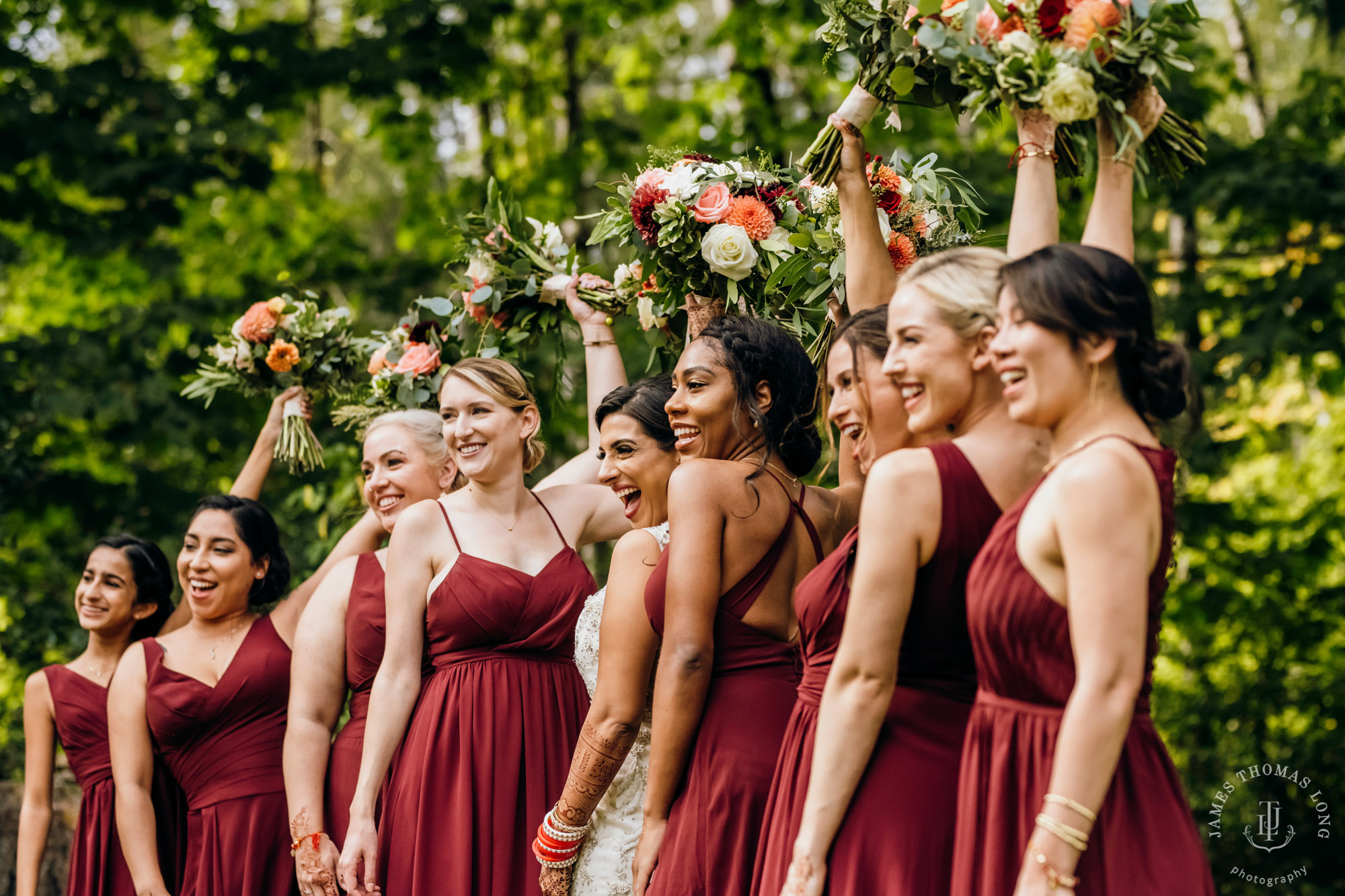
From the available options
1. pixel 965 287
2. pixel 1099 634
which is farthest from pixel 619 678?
pixel 1099 634

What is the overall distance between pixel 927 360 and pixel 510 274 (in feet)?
9.38

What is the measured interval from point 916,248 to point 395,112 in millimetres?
9282

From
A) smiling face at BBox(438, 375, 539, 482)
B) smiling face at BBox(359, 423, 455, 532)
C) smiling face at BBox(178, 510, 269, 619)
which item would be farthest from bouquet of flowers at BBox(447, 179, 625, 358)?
smiling face at BBox(178, 510, 269, 619)

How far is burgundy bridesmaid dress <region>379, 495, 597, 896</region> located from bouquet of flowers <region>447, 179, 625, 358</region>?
131cm

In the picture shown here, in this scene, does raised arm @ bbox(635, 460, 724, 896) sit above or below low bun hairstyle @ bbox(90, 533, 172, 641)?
below

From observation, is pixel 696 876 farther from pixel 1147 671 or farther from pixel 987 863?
pixel 1147 671

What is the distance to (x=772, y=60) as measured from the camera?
1270 centimetres

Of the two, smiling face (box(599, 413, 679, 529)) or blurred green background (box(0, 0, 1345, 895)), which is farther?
blurred green background (box(0, 0, 1345, 895))

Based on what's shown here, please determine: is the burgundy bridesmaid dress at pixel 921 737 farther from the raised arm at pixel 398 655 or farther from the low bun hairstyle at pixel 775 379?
the raised arm at pixel 398 655

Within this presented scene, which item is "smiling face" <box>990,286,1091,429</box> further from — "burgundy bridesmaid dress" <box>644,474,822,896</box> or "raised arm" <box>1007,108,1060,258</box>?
"burgundy bridesmaid dress" <box>644,474,822,896</box>

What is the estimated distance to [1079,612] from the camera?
1.99 m

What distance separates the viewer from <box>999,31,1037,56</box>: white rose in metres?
2.53

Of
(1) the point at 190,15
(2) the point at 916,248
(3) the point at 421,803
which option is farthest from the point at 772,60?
(3) the point at 421,803

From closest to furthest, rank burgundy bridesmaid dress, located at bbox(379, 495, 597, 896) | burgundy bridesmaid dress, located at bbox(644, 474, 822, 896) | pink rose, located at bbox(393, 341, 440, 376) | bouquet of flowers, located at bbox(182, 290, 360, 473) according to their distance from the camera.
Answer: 1. burgundy bridesmaid dress, located at bbox(644, 474, 822, 896)
2. burgundy bridesmaid dress, located at bbox(379, 495, 597, 896)
3. pink rose, located at bbox(393, 341, 440, 376)
4. bouquet of flowers, located at bbox(182, 290, 360, 473)
